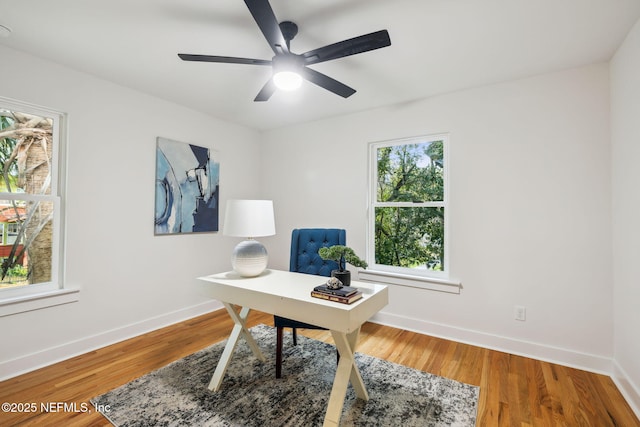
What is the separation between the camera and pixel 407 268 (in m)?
3.15

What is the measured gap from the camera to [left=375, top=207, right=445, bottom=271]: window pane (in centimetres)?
298

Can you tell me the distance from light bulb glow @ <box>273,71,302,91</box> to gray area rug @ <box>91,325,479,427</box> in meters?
2.00

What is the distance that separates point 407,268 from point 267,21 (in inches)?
102

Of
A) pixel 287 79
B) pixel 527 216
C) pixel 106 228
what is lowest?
pixel 106 228

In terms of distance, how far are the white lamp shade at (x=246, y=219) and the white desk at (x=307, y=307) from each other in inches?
13.3

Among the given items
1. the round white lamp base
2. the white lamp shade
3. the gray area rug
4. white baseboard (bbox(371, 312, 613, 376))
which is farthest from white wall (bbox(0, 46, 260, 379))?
white baseboard (bbox(371, 312, 613, 376))

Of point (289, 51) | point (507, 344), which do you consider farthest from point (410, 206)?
point (289, 51)

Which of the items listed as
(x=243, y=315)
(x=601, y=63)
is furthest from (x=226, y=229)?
(x=601, y=63)

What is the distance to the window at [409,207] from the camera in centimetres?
296

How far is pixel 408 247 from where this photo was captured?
314 centimetres

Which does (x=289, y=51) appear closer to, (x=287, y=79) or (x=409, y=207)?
(x=287, y=79)

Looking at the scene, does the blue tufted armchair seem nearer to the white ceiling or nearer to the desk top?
the desk top

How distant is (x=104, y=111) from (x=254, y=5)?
2.11m

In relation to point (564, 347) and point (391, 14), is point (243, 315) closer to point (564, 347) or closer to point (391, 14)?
point (391, 14)
